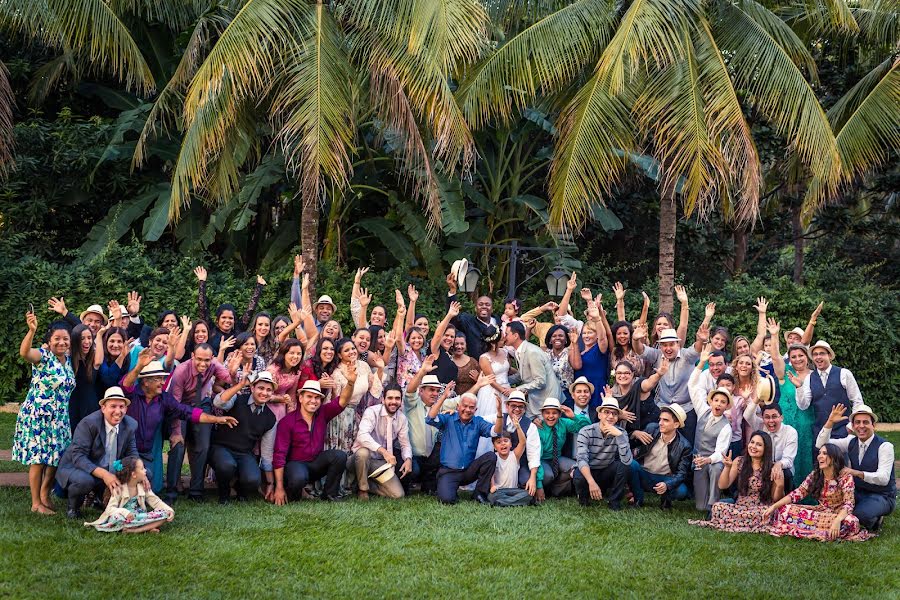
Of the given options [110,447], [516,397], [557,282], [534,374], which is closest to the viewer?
[110,447]

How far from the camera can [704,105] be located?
484 inches

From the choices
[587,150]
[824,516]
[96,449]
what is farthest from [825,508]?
[96,449]

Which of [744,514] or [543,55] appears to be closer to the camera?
[744,514]

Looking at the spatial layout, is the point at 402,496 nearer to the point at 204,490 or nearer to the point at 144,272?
the point at 204,490

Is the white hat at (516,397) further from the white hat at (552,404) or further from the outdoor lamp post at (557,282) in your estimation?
the outdoor lamp post at (557,282)

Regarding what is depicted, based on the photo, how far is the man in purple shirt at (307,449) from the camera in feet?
30.0

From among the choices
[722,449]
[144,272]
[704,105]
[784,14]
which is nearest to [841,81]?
[784,14]

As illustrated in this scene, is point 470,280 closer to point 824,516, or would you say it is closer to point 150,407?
point 150,407

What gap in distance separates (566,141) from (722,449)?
5009mm

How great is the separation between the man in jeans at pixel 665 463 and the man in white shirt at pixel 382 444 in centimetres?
226

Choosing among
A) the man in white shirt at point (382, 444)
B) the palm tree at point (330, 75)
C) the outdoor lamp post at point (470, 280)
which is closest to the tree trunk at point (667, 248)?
the outdoor lamp post at point (470, 280)

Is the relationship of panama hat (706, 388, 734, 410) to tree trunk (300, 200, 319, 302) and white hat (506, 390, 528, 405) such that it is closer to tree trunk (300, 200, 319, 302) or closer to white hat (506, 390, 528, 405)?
white hat (506, 390, 528, 405)

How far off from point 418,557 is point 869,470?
4.04m

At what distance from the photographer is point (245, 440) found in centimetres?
913
